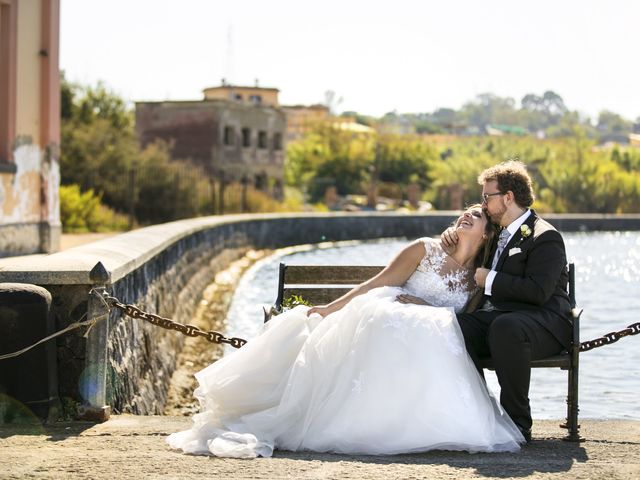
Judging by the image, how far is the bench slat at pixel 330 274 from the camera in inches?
294

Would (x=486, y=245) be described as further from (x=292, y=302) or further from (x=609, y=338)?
(x=292, y=302)

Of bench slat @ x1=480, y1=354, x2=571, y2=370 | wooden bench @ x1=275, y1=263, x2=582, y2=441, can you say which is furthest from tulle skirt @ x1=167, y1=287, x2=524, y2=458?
wooden bench @ x1=275, y1=263, x2=582, y2=441

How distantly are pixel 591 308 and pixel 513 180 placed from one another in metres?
13.8

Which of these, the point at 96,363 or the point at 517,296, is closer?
the point at 517,296

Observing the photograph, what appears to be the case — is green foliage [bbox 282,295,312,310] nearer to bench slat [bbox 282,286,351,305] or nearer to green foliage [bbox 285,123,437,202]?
bench slat [bbox 282,286,351,305]

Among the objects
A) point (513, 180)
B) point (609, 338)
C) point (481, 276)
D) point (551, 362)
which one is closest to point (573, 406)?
point (551, 362)

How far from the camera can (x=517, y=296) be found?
6.06 metres

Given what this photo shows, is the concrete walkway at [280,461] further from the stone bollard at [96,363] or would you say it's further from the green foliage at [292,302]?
the green foliage at [292,302]

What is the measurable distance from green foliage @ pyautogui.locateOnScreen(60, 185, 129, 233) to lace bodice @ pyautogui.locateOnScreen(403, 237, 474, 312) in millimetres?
18795

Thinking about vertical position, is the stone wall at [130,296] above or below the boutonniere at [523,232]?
below

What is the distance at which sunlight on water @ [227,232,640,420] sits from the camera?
34.4ft

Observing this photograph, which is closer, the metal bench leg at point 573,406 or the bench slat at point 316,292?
the metal bench leg at point 573,406

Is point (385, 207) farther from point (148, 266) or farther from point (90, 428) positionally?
point (90, 428)

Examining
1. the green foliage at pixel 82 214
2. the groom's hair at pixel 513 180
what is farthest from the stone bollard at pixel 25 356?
the green foliage at pixel 82 214
